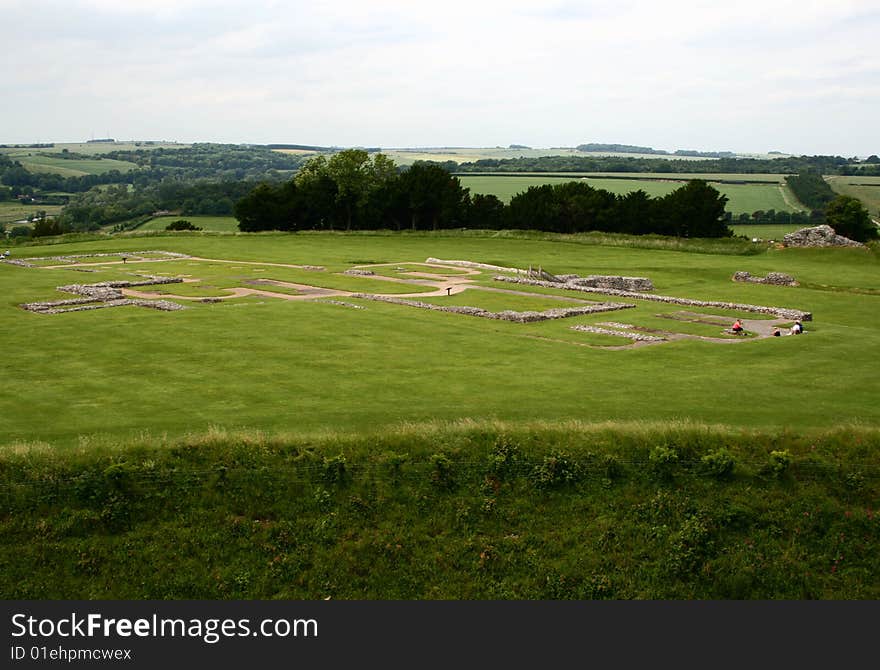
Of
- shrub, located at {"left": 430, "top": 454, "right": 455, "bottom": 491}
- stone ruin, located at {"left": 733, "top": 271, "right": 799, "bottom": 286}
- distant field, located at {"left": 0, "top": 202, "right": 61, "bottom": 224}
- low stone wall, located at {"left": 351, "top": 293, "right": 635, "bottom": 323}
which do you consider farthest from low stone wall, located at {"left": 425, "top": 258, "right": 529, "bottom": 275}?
distant field, located at {"left": 0, "top": 202, "right": 61, "bottom": 224}

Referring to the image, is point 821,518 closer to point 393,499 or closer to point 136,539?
point 393,499

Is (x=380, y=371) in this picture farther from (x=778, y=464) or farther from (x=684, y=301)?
(x=684, y=301)

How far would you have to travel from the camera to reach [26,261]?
Answer: 6397cm

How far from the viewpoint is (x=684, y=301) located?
4484 cm

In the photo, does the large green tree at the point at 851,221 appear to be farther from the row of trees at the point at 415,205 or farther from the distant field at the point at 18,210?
the distant field at the point at 18,210

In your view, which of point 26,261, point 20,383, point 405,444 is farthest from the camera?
point 26,261

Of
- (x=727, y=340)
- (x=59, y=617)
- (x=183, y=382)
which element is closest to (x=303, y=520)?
(x=59, y=617)

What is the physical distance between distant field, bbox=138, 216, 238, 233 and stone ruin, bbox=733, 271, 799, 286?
79.0 meters

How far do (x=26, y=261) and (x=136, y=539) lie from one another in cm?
5609

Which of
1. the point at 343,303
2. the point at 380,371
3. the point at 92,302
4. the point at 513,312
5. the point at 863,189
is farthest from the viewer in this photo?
the point at 863,189

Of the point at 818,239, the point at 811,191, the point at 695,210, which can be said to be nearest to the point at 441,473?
the point at 818,239

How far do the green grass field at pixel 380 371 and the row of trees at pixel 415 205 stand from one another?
3942 cm

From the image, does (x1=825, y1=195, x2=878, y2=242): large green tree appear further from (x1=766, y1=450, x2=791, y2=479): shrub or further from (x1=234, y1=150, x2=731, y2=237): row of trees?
(x1=766, y1=450, x2=791, y2=479): shrub

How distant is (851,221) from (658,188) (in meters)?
78.7
